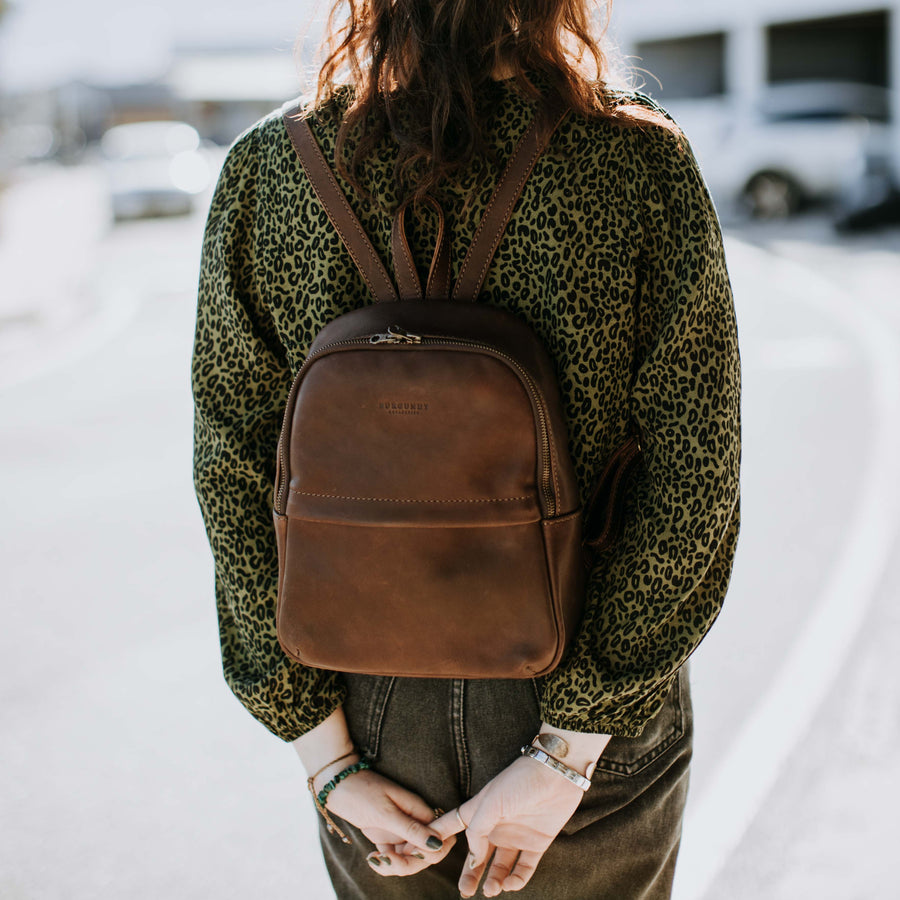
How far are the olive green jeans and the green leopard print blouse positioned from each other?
2.6 inches

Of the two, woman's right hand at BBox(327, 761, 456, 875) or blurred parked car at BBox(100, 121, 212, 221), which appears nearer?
woman's right hand at BBox(327, 761, 456, 875)

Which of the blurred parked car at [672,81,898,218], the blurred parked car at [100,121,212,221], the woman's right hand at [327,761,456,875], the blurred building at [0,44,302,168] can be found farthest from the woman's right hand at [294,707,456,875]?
the blurred building at [0,44,302,168]

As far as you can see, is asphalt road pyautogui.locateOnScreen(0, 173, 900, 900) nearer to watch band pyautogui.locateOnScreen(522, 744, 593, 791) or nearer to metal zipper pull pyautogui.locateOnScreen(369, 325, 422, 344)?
watch band pyautogui.locateOnScreen(522, 744, 593, 791)

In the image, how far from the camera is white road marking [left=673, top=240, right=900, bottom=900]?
9.25 feet

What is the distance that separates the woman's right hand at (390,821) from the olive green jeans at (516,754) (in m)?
0.02

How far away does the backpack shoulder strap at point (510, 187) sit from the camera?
50.1 inches

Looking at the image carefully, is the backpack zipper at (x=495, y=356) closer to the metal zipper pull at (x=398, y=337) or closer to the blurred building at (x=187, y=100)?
the metal zipper pull at (x=398, y=337)

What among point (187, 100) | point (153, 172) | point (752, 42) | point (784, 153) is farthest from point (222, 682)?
point (187, 100)

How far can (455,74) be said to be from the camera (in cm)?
129

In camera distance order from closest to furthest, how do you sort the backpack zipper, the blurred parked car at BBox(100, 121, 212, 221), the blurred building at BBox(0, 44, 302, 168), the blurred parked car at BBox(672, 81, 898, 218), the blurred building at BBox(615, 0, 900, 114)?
the backpack zipper
the blurred parked car at BBox(672, 81, 898, 218)
the blurred parked car at BBox(100, 121, 212, 221)
the blurred building at BBox(615, 0, 900, 114)
the blurred building at BBox(0, 44, 302, 168)

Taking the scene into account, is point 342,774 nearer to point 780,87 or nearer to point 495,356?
point 495,356

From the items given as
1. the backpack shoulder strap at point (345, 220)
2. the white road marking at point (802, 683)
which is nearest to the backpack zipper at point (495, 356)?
the backpack shoulder strap at point (345, 220)

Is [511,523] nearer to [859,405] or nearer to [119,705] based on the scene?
[119,705]

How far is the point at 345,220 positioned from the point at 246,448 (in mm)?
354
